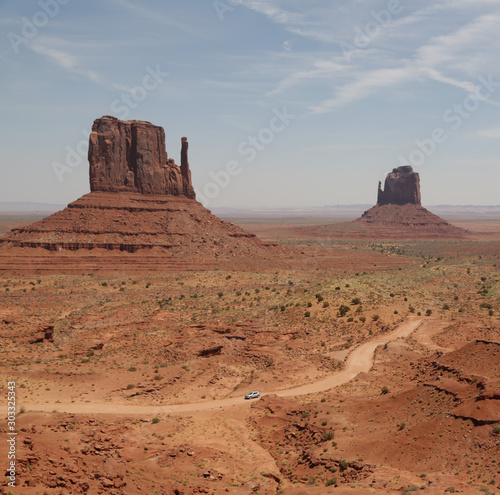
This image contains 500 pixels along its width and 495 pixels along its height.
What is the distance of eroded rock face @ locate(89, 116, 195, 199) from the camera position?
98.8 m

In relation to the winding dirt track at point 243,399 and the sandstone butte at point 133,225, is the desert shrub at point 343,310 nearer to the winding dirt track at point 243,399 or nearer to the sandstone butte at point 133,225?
the winding dirt track at point 243,399

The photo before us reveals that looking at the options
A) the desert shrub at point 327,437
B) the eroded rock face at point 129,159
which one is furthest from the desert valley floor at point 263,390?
the eroded rock face at point 129,159

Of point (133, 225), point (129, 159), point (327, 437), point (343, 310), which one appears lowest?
point (327, 437)

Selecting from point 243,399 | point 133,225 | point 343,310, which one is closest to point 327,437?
point 243,399

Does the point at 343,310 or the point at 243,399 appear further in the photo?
the point at 343,310

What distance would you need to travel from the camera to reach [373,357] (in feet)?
122

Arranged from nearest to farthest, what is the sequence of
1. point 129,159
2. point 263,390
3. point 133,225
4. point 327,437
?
point 327,437, point 263,390, point 133,225, point 129,159

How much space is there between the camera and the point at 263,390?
1318 inches

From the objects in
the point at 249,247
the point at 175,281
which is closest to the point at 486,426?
the point at 175,281

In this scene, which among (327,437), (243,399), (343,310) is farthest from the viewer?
(343,310)

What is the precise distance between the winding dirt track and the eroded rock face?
71714mm

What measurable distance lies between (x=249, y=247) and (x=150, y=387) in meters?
71.3

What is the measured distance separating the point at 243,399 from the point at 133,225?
226 ft

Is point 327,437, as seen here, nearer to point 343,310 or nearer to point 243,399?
point 243,399
